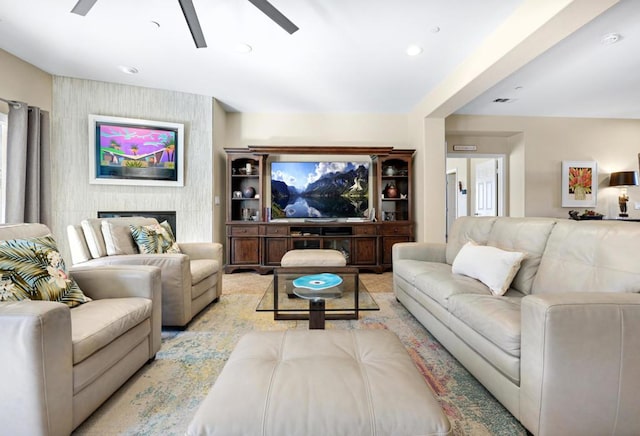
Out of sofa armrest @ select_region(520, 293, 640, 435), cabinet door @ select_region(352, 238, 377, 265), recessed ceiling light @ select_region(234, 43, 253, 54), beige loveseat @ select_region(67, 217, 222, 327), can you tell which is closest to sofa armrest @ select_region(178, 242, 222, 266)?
beige loveseat @ select_region(67, 217, 222, 327)

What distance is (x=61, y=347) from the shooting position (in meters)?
1.13

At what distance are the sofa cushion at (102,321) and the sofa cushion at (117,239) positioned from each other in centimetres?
85

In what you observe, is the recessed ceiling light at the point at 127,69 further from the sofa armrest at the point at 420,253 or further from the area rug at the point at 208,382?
the sofa armrest at the point at 420,253

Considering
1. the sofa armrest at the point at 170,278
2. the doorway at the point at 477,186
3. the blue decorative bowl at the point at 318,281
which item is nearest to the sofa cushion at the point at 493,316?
the blue decorative bowl at the point at 318,281

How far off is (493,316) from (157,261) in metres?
2.29

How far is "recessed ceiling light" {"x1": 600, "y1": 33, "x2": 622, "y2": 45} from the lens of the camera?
104 inches

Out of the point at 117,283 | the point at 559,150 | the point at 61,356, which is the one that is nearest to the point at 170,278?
the point at 117,283

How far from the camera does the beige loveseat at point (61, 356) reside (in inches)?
41.4

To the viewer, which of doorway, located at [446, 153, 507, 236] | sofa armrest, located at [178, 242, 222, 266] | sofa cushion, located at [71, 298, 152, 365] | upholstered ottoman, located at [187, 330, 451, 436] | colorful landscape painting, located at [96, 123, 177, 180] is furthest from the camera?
doorway, located at [446, 153, 507, 236]

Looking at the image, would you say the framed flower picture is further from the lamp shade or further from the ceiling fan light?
the ceiling fan light

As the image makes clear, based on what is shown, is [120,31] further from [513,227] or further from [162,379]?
[513,227]

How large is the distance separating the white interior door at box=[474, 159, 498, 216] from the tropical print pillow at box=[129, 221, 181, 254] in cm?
556

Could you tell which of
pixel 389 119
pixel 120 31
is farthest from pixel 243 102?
pixel 389 119

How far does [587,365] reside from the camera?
1092 millimetres
